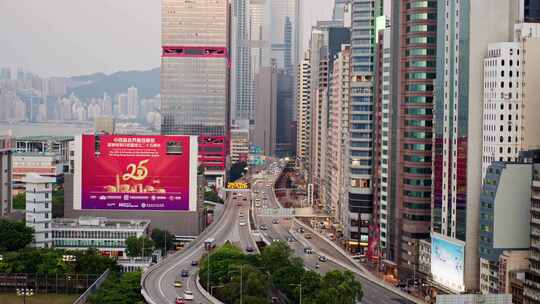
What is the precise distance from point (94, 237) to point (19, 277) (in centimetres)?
764

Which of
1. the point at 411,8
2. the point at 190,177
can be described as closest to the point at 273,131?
the point at 190,177

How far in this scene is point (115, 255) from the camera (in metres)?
41.3

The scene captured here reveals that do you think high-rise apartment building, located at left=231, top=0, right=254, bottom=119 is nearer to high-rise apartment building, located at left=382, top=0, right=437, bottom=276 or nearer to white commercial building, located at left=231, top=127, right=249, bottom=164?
white commercial building, located at left=231, top=127, right=249, bottom=164

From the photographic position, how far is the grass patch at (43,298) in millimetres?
32562

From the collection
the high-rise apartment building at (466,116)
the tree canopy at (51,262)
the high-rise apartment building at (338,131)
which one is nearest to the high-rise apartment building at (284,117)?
the high-rise apartment building at (338,131)

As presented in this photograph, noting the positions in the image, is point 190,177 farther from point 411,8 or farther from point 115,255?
point 411,8

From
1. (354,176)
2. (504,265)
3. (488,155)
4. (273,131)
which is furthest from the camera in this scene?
(273,131)

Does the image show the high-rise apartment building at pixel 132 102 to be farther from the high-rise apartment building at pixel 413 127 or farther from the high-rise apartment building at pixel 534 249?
the high-rise apartment building at pixel 534 249

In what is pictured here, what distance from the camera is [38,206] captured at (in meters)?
40.8

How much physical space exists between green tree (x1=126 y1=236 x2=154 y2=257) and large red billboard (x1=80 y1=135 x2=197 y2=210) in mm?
5685

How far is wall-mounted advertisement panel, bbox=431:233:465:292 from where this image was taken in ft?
101

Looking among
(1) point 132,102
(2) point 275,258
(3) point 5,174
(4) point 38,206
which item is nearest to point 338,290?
(2) point 275,258

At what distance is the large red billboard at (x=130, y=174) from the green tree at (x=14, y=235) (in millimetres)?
6415

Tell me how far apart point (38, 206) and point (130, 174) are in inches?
245
